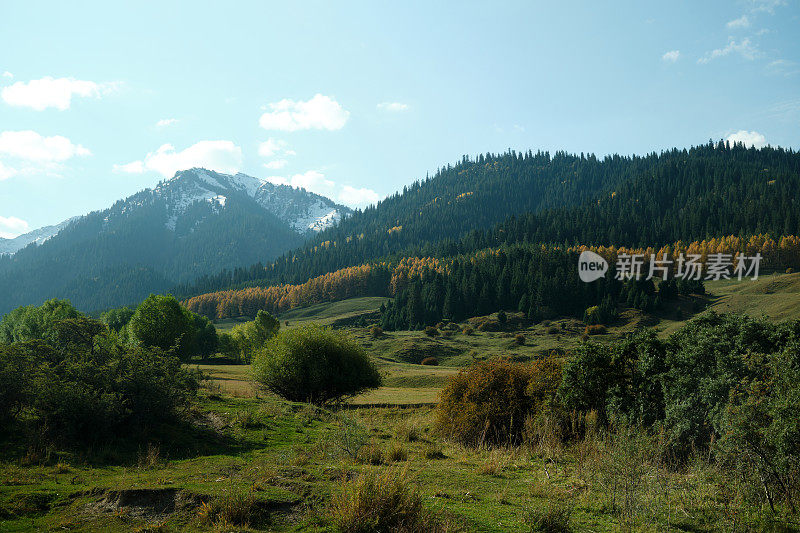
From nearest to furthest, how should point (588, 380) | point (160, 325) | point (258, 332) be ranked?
point (588, 380), point (160, 325), point (258, 332)

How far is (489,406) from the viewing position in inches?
822

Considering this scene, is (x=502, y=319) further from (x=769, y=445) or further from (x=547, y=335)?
(x=769, y=445)

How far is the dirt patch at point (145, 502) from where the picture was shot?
29.2 ft

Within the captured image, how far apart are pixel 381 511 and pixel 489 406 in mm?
14236

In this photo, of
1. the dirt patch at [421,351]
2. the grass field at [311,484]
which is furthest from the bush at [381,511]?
the dirt patch at [421,351]

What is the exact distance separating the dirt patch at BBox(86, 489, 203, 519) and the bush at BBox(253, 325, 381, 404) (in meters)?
22.5

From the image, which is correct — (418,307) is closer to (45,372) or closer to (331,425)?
(331,425)

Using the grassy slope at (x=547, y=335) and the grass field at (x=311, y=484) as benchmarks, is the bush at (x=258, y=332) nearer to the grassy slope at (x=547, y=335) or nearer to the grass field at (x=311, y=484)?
the grassy slope at (x=547, y=335)

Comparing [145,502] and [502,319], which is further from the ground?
[145,502]

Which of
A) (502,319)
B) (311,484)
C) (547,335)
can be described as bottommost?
(547,335)

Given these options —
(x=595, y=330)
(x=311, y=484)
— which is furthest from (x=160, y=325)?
(x=595, y=330)

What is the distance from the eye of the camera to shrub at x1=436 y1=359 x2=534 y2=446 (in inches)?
813

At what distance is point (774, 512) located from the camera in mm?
8828

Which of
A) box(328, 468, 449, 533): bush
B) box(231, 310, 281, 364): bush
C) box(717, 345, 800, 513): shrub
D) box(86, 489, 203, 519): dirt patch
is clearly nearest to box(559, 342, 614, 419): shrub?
box(717, 345, 800, 513): shrub
